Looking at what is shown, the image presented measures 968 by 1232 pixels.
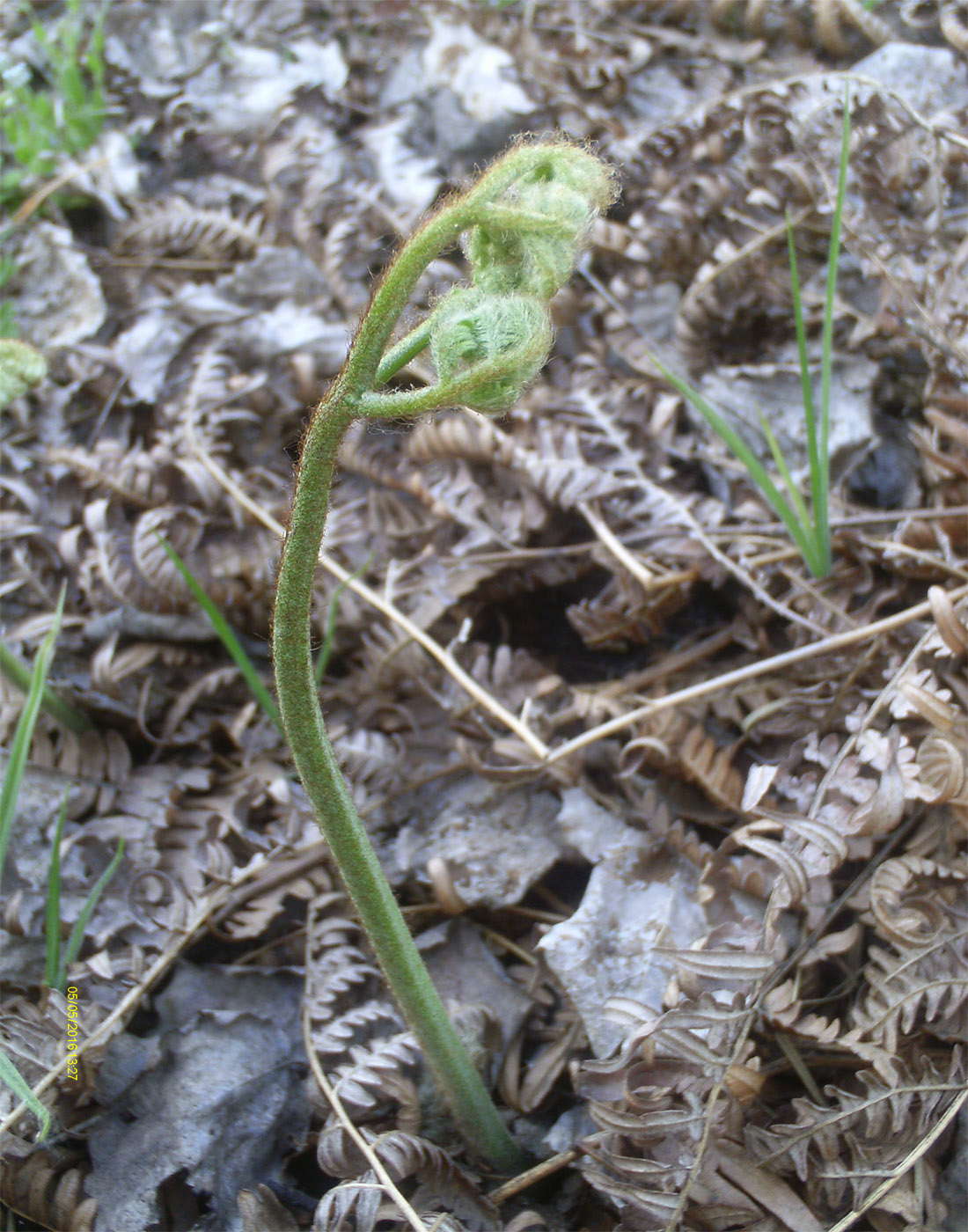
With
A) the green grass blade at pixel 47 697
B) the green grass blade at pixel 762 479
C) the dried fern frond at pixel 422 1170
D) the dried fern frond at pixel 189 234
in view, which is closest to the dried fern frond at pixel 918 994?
the dried fern frond at pixel 422 1170

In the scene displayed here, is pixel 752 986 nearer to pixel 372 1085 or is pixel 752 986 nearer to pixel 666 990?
pixel 666 990

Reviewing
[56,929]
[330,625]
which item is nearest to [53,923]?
[56,929]

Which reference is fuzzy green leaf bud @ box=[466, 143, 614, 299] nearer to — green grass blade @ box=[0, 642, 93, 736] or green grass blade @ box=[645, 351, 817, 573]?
green grass blade @ box=[645, 351, 817, 573]

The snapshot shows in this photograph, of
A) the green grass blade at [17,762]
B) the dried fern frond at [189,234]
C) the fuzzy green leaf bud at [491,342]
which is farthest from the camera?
the dried fern frond at [189,234]

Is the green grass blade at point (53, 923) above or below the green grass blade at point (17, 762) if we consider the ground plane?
below

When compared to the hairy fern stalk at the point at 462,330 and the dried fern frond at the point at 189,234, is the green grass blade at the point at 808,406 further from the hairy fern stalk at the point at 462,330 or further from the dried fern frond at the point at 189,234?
the dried fern frond at the point at 189,234

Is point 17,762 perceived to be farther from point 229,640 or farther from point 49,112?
point 49,112
